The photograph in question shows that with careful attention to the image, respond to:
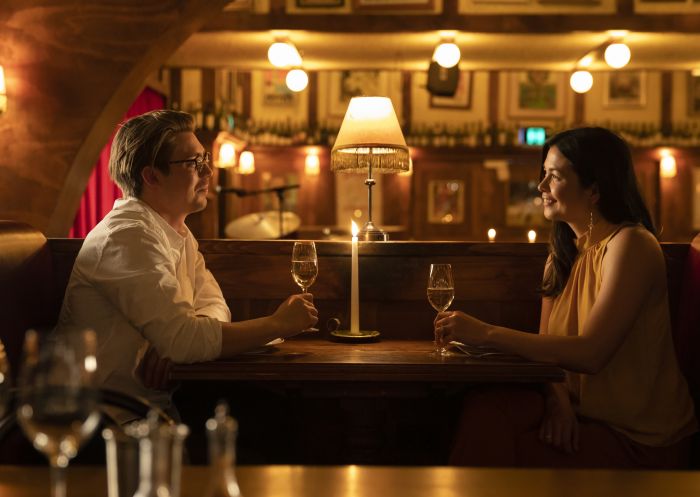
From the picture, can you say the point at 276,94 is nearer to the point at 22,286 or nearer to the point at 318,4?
the point at 318,4

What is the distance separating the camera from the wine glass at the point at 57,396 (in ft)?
2.59

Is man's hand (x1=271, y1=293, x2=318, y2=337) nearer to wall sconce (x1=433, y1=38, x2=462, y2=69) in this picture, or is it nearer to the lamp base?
the lamp base

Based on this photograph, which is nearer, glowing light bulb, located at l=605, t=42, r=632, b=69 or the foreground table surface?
the foreground table surface

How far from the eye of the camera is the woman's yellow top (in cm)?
197

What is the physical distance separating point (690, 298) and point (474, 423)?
92 cm

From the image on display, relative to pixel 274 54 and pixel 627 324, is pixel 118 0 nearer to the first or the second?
pixel 274 54

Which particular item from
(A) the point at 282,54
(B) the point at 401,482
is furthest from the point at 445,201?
(B) the point at 401,482

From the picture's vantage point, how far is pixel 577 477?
110 centimetres

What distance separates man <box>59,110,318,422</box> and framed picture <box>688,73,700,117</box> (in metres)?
9.40

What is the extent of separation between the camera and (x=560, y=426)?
73.2 inches

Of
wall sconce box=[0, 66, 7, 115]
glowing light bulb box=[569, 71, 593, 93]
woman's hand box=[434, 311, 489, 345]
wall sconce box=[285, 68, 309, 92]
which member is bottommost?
woman's hand box=[434, 311, 489, 345]

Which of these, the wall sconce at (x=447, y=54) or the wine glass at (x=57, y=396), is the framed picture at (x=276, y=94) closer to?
the wall sconce at (x=447, y=54)

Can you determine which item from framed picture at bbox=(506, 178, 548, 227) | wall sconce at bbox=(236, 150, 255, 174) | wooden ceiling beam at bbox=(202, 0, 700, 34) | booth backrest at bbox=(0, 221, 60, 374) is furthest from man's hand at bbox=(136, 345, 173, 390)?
framed picture at bbox=(506, 178, 548, 227)

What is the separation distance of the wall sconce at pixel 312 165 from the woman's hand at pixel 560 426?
7902mm
